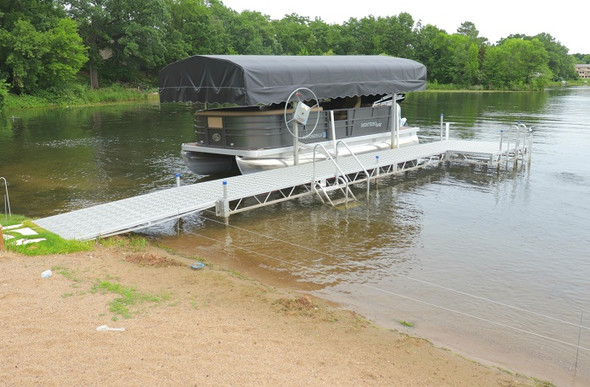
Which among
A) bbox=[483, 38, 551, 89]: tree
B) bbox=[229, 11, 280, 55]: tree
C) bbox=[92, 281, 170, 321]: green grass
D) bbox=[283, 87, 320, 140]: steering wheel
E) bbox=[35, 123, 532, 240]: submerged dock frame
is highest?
bbox=[229, 11, 280, 55]: tree

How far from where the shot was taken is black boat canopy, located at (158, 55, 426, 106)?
13.4 metres

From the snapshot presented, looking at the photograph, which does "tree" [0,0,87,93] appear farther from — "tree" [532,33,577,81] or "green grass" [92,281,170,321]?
"tree" [532,33,577,81]

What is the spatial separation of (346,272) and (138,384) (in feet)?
16.8

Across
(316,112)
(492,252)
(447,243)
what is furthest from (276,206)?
(492,252)

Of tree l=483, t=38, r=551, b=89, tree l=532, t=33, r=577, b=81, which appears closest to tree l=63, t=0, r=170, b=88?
tree l=483, t=38, r=551, b=89

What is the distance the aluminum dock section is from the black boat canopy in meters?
2.03

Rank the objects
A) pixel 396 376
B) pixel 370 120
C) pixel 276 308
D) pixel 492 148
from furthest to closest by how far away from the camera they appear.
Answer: pixel 492 148
pixel 370 120
pixel 276 308
pixel 396 376

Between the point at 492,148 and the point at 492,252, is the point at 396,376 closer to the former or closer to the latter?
the point at 492,252

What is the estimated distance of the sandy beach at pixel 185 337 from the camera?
5.27 meters

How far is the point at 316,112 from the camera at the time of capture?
1605cm

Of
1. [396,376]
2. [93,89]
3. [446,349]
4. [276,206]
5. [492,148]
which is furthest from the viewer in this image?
[93,89]

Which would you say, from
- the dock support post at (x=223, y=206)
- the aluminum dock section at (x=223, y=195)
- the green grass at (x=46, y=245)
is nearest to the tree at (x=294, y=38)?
the aluminum dock section at (x=223, y=195)

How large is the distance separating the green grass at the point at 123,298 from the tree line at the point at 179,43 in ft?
143

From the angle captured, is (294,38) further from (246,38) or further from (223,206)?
(223,206)
